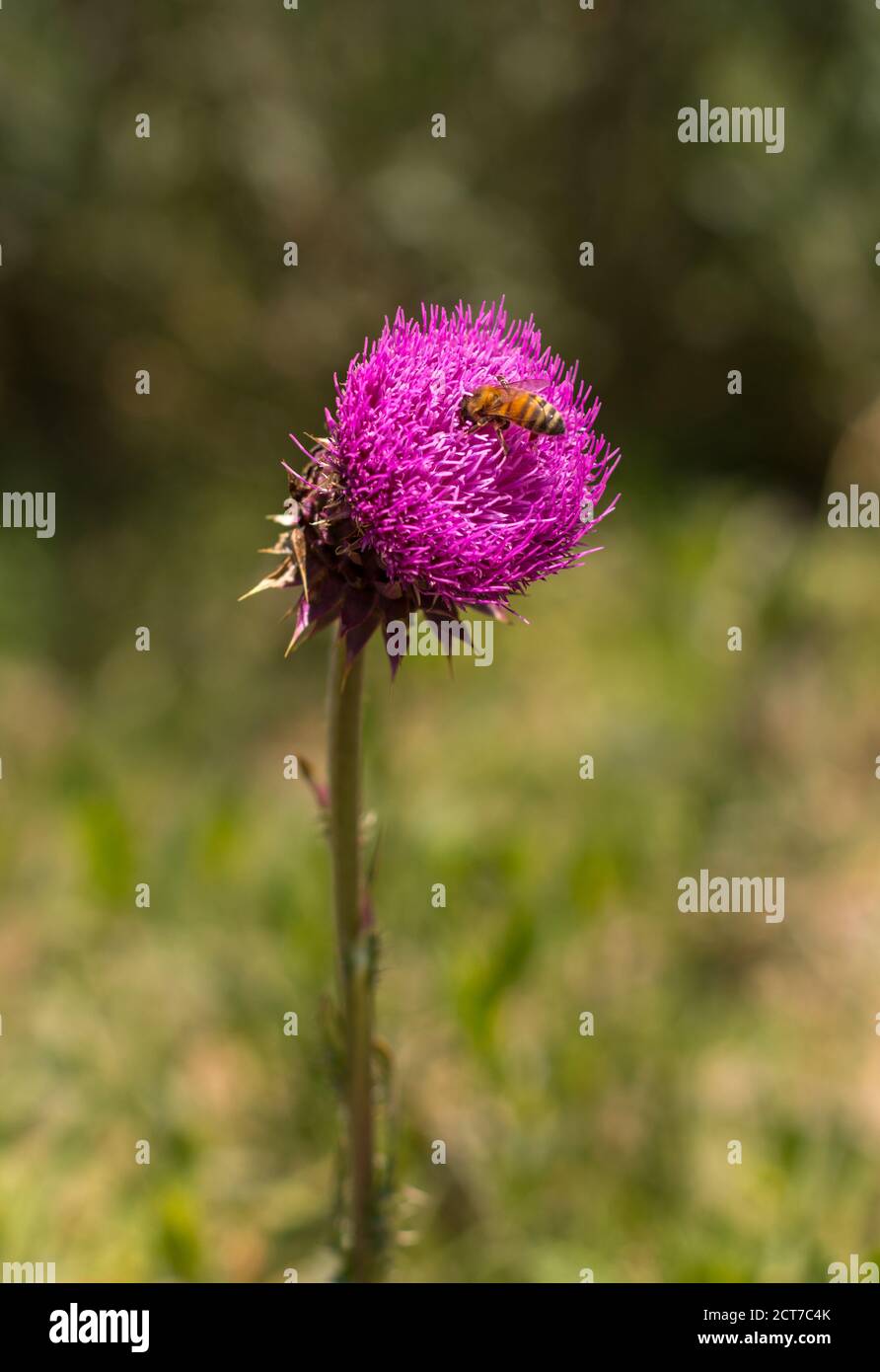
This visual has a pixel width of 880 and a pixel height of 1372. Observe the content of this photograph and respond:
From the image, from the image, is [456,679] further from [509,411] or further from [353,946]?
[509,411]

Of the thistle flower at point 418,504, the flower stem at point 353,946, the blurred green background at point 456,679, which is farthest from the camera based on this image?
the blurred green background at point 456,679

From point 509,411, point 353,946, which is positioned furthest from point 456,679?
point 509,411

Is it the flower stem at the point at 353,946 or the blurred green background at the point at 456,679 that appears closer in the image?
Answer: the flower stem at the point at 353,946

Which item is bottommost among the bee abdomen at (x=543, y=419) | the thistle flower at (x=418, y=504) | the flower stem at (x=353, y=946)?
the flower stem at (x=353, y=946)

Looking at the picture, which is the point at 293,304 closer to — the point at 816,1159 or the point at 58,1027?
the point at 58,1027

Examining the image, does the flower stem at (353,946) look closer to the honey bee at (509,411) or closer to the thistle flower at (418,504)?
the thistle flower at (418,504)

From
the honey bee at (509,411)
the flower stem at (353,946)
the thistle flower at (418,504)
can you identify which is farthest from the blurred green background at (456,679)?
the honey bee at (509,411)

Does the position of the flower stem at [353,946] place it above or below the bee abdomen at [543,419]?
below

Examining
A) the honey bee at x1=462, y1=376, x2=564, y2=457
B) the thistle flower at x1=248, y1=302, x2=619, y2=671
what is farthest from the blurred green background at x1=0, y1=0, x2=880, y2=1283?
the honey bee at x1=462, y1=376, x2=564, y2=457
